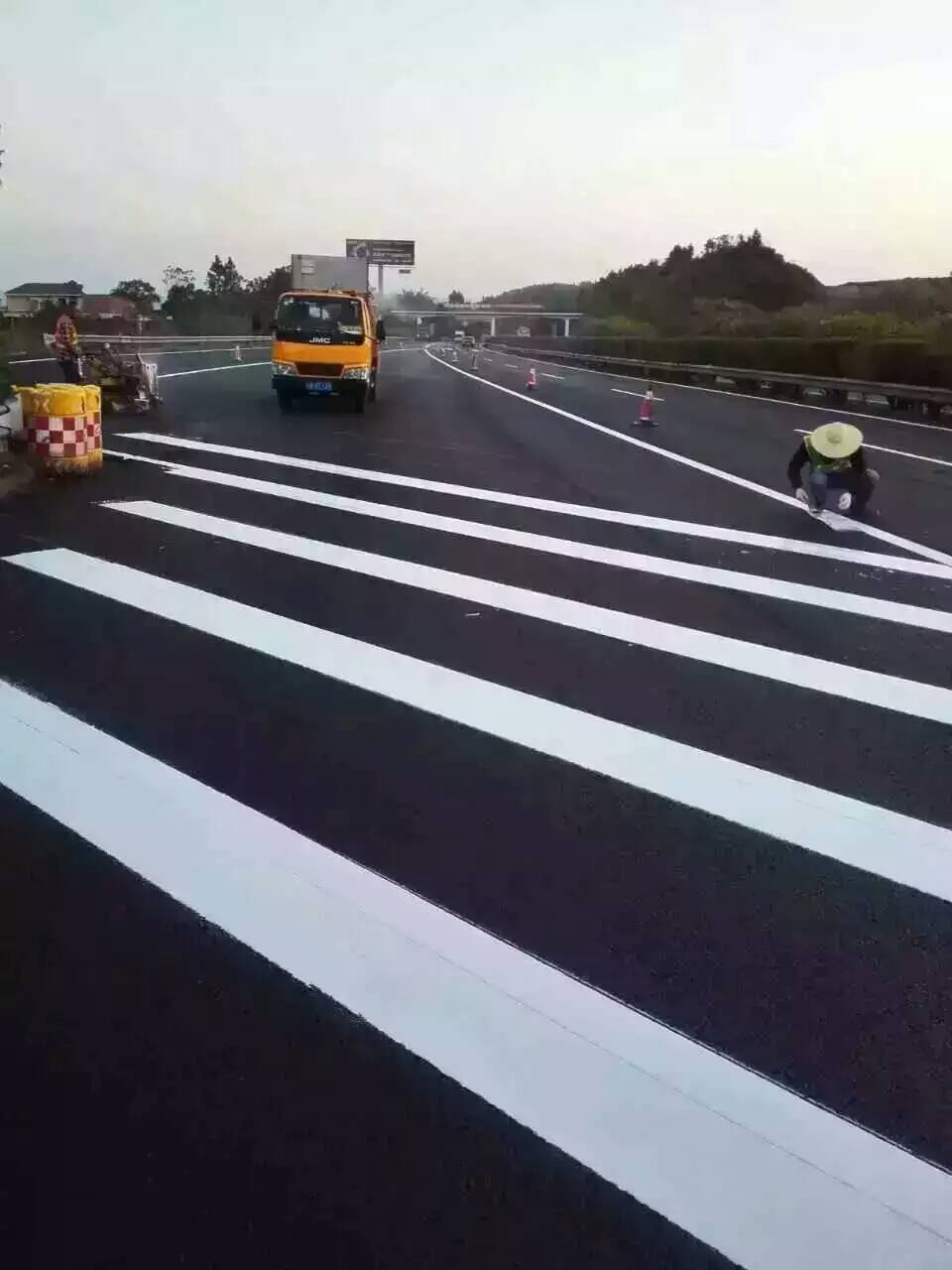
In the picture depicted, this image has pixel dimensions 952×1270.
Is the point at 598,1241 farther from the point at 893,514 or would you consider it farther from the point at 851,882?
the point at 893,514

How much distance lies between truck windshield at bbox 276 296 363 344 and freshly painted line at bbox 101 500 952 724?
11.6 meters

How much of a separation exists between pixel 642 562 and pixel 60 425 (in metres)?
7.22

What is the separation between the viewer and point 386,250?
93.5 metres

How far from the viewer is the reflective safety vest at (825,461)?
10.8 meters

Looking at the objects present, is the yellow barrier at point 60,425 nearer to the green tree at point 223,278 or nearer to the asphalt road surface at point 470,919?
the asphalt road surface at point 470,919

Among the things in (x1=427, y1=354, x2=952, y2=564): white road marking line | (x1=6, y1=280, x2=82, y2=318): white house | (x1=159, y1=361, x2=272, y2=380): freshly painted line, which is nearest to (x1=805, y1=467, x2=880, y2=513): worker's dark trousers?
(x1=427, y1=354, x2=952, y2=564): white road marking line

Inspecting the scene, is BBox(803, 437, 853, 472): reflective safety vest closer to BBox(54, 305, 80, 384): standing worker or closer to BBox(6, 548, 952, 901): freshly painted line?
BBox(6, 548, 952, 901): freshly painted line

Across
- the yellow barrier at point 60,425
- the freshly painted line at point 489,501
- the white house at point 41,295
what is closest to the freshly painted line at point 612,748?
the freshly painted line at point 489,501

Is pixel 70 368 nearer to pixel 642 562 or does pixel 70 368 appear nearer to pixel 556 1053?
pixel 642 562

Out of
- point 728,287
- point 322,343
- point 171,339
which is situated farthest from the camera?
point 728,287

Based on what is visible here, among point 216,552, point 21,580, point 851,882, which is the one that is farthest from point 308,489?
point 851,882

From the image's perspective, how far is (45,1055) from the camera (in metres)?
3.02

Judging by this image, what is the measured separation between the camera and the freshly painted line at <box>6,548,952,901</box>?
434cm

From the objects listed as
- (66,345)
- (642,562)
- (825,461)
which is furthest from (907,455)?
(66,345)
